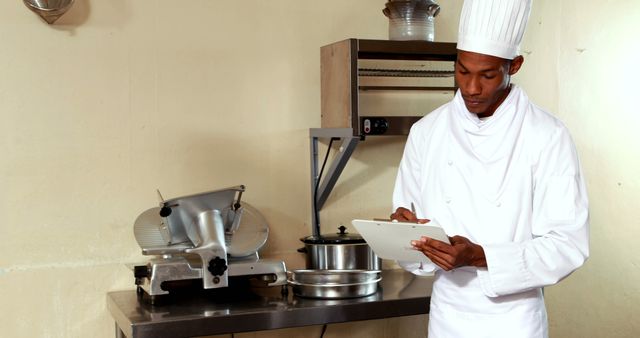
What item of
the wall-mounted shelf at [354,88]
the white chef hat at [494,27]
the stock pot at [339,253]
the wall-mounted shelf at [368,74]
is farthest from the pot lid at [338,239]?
the white chef hat at [494,27]

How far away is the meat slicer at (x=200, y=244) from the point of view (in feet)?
7.72

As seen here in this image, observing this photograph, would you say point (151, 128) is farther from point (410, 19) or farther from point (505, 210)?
point (505, 210)

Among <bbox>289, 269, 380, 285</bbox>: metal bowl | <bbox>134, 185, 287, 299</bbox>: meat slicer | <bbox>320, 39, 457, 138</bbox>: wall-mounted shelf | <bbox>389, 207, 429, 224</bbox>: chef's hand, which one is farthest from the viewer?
<bbox>320, 39, 457, 138</bbox>: wall-mounted shelf

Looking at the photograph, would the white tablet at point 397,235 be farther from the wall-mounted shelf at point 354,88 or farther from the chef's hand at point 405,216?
the wall-mounted shelf at point 354,88

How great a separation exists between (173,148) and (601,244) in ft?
5.71

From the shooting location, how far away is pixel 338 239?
8.64 ft

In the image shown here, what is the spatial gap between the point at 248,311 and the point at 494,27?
104 centimetres

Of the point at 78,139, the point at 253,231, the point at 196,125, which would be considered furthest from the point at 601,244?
the point at 78,139

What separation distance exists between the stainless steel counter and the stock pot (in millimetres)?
114

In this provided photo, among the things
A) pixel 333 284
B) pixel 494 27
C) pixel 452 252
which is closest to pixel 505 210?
pixel 452 252

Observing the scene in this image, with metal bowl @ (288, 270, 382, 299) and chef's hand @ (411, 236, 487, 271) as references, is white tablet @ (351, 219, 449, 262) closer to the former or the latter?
chef's hand @ (411, 236, 487, 271)

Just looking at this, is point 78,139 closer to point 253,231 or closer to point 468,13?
point 253,231

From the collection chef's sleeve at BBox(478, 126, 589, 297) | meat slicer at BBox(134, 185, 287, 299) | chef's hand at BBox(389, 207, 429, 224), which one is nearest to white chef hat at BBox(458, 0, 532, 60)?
chef's sleeve at BBox(478, 126, 589, 297)

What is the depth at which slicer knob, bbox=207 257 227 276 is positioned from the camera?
2354mm
